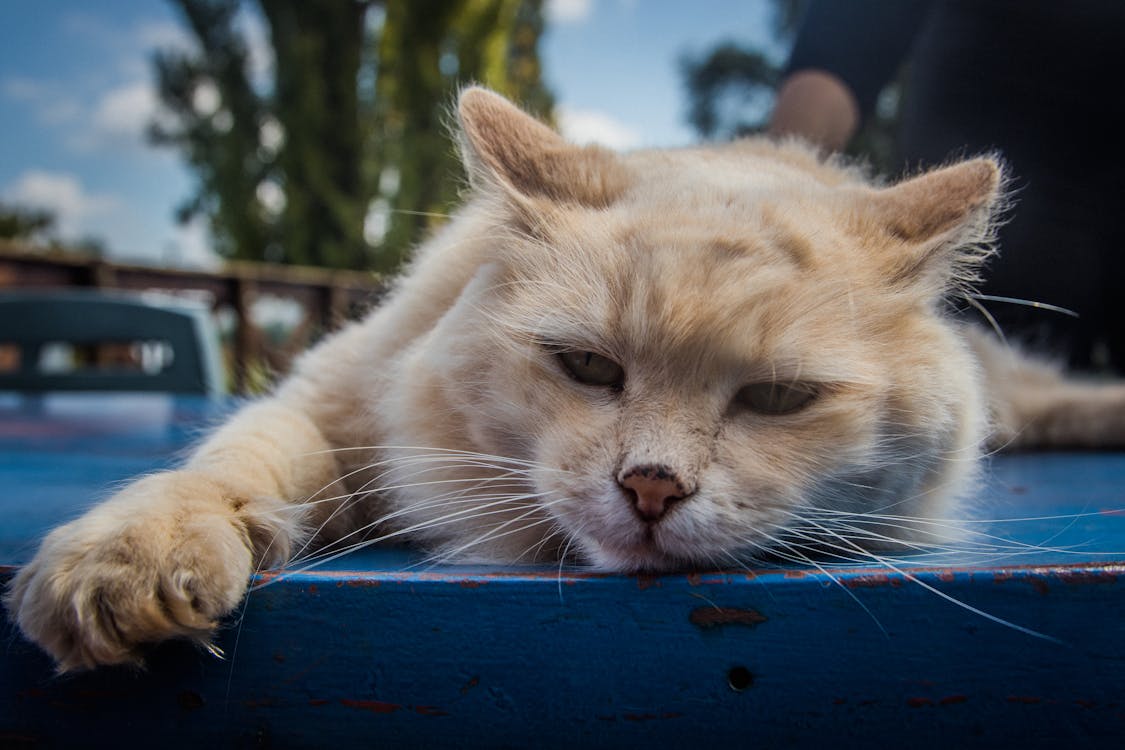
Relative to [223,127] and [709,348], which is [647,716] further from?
[223,127]

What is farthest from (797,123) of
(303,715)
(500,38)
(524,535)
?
(500,38)

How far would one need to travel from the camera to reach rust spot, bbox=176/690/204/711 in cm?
85

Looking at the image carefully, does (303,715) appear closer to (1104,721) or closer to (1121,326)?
(1104,721)

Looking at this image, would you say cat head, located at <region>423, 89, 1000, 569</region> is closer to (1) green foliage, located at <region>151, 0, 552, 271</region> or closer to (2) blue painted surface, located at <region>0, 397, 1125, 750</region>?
(2) blue painted surface, located at <region>0, 397, 1125, 750</region>

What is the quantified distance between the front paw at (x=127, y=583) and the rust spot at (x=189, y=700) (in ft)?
0.18

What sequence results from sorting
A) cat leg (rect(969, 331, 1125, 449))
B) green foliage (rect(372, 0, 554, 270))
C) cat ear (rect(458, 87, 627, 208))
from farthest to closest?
1. green foliage (rect(372, 0, 554, 270))
2. cat leg (rect(969, 331, 1125, 449))
3. cat ear (rect(458, 87, 627, 208))

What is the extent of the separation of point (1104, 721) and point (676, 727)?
1.41 ft

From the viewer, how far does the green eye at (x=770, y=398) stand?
3.63ft

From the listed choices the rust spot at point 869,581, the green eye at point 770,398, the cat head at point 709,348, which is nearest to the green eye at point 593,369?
the cat head at point 709,348

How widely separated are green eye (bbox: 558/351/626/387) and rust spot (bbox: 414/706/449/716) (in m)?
0.48

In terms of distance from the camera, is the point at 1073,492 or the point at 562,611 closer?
the point at 562,611

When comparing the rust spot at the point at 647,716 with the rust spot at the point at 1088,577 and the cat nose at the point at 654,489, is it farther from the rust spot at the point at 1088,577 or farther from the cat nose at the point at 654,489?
the rust spot at the point at 1088,577

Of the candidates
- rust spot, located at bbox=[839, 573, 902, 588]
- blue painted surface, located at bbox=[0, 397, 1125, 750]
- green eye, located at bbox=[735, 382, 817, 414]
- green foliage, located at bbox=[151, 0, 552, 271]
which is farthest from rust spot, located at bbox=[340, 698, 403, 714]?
green foliage, located at bbox=[151, 0, 552, 271]

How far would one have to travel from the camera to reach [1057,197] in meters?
2.48
